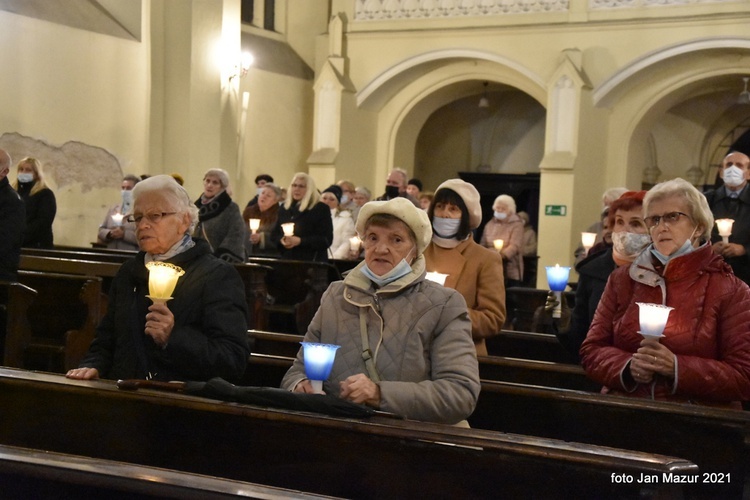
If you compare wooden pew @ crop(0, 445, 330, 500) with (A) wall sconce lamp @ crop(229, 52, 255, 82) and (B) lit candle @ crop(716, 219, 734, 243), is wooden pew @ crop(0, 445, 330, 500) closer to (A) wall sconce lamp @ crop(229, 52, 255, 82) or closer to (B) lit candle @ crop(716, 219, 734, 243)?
(B) lit candle @ crop(716, 219, 734, 243)

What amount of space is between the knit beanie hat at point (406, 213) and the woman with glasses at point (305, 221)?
16.2ft

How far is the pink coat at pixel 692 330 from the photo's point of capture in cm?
324

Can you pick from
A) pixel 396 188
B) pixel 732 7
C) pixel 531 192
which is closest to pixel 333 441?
pixel 396 188

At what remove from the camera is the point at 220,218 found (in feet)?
22.4

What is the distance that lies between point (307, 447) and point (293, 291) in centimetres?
566

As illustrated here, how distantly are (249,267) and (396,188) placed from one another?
2251 millimetres

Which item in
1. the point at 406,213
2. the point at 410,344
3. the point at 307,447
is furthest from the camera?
the point at 406,213

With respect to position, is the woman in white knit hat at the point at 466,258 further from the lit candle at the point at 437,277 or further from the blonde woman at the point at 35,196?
the blonde woman at the point at 35,196

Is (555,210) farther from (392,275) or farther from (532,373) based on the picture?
(392,275)

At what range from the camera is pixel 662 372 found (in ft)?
10.6

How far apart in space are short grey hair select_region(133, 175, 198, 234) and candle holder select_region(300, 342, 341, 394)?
0.87 metres

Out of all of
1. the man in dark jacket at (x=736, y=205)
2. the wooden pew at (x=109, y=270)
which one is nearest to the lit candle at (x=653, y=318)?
the man in dark jacket at (x=736, y=205)

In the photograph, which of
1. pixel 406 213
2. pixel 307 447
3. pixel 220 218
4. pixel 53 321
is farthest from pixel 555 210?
pixel 307 447

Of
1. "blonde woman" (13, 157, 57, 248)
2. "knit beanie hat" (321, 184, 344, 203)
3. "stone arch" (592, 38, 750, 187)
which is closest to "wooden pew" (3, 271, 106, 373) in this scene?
"blonde woman" (13, 157, 57, 248)
